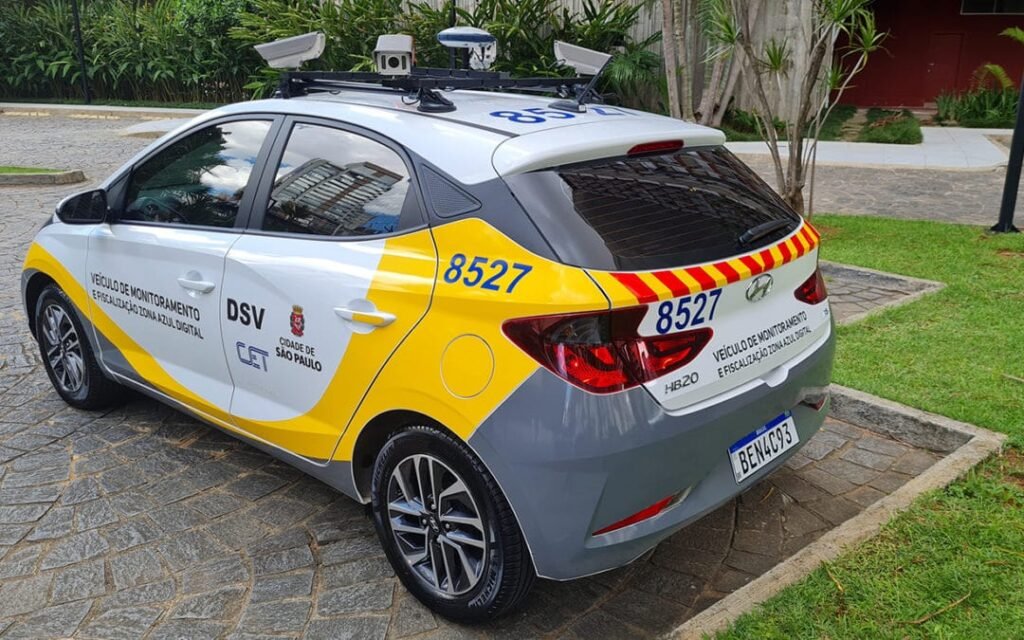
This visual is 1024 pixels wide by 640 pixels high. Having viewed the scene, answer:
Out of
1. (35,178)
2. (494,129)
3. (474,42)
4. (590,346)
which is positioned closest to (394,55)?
(474,42)

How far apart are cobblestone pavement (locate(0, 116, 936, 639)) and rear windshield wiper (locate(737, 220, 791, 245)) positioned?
46.5 inches

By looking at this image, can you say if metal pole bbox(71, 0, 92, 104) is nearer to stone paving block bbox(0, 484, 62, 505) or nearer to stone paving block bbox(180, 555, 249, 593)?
stone paving block bbox(0, 484, 62, 505)

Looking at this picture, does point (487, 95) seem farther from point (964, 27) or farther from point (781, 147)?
point (964, 27)

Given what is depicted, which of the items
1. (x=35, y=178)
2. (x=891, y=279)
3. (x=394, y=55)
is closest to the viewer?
(x=394, y=55)

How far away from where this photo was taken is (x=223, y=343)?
3422mm

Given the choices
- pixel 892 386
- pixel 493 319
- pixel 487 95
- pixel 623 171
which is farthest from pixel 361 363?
pixel 892 386

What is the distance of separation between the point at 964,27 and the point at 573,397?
693 inches

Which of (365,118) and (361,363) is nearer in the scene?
(361,363)

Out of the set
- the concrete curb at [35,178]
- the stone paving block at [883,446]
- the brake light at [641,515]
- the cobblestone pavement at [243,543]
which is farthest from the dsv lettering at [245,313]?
the concrete curb at [35,178]

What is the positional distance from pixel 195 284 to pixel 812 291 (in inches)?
93.5

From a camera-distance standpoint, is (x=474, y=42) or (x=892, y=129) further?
(x=892, y=129)

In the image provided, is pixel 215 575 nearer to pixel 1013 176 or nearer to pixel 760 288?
pixel 760 288

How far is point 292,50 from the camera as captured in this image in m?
3.75

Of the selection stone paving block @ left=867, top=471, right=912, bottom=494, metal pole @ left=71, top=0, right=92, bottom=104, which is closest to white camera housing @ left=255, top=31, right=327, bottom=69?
stone paving block @ left=867, top=471, right=912, bottom=494
